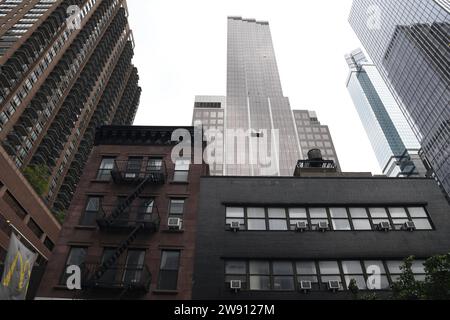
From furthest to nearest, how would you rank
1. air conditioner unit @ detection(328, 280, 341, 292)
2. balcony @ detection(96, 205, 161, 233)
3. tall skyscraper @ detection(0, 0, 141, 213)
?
tall skyscraper @ detection(0, 0, 141, 213)
balcony @ detection(96, 205, 161, 233)
air conditioner unit @ detection(328, 280, 341, 292)

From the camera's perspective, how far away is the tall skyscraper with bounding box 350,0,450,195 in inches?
3482

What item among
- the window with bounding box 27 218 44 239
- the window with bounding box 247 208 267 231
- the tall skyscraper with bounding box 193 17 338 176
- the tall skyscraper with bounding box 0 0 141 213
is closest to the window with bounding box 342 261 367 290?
the window with bounding box 247 208 267 231

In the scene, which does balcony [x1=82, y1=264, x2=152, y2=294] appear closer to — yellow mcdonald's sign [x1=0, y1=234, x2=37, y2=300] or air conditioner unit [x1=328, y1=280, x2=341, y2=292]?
yellow mcdonald's sign [x1=0, y1=234, x2=37, y2=300]

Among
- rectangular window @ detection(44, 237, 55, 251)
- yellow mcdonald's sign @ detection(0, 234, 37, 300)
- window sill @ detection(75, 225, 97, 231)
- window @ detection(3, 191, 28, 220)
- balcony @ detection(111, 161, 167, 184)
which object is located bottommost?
yellow mcdonald's sign @ detection(0, 234, 37, 300)

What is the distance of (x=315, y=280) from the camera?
18.4 m

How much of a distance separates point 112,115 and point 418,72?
97285 millimetres

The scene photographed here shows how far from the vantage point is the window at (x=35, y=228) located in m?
37.7

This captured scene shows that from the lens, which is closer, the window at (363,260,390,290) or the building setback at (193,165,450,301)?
the window at (363,260,390,290)

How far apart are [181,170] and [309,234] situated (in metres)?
10.1

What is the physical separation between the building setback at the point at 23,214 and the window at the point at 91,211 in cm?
1389

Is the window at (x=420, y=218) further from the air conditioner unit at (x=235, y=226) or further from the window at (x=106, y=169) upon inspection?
the window at (x=106, y=169)

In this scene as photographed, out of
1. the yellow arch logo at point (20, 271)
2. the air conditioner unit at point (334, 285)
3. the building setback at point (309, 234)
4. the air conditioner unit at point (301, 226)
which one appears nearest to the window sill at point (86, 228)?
the yellow arch logo at point (20, 271)

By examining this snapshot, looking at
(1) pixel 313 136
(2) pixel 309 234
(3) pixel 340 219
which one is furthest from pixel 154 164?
(1) pixel 313 136

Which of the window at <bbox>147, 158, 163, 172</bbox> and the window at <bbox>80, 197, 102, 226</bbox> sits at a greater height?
the window at <bbox>147, 158, 163, 172</bbox>
